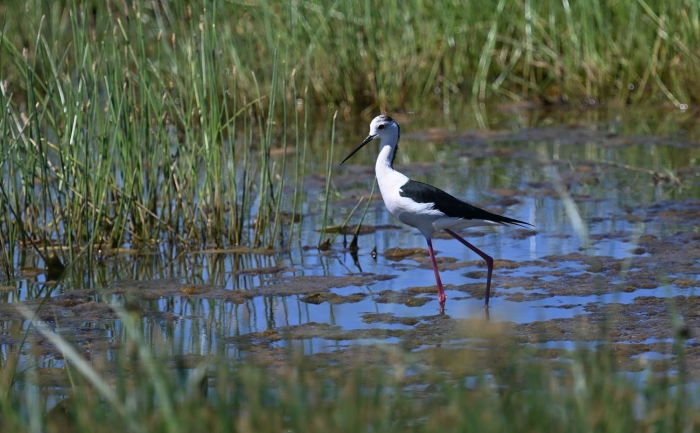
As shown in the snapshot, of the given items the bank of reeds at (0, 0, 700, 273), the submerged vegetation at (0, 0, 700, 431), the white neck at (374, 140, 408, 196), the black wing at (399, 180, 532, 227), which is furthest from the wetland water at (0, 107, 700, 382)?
the bank of reeds at (0, 0, 700, 273)

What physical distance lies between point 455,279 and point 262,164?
1.12 meters

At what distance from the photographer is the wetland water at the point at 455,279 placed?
4.26 metres

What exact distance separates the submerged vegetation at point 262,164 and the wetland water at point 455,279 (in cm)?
13

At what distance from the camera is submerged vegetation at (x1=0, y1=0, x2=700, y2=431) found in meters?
2.62

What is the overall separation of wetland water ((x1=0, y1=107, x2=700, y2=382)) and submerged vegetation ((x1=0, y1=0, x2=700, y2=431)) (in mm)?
128

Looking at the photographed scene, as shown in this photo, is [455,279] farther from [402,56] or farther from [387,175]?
[402,56]

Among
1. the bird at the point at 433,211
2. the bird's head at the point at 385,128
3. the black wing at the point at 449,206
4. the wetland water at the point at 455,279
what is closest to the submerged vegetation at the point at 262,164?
Result: the wetland water at the point at 455,279

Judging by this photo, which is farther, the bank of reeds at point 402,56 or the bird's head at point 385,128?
the bank of reeds at point 402,56

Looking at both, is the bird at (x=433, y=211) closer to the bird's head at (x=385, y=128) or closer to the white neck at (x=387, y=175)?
the white neck at (x=387, y=175)

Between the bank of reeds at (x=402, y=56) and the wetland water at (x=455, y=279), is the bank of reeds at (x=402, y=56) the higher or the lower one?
the higher one

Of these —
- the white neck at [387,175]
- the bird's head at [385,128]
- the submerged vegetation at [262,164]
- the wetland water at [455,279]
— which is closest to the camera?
the submerged vegetation at [262,164]

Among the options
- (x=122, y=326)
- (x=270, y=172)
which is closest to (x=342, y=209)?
(x=270, y=172)

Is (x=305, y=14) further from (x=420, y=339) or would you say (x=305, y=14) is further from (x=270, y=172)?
(x=420, y=339)

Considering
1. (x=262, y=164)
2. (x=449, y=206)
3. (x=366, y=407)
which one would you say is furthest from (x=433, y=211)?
(x=366, y=407)
